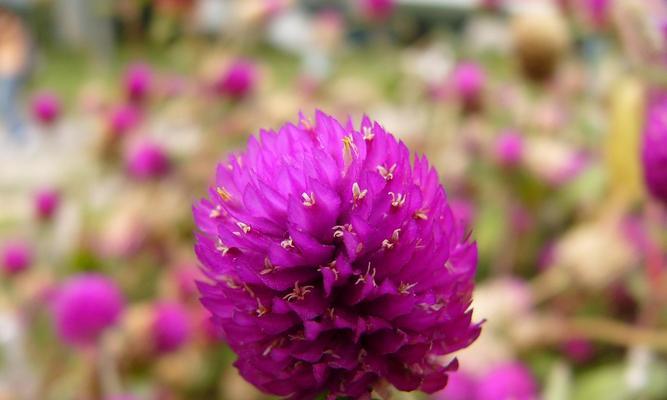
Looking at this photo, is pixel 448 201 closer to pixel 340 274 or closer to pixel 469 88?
pixel 340 274

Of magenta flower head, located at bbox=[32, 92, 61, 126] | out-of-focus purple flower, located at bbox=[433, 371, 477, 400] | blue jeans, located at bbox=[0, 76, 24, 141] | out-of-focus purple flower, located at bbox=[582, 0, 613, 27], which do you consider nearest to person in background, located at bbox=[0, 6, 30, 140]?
blue jeans, located at bbox=[0, 76, 24, 141]

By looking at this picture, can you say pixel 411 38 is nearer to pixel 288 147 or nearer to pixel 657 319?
pixel 657 319

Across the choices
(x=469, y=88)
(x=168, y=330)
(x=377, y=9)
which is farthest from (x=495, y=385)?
(x=377, y=9)

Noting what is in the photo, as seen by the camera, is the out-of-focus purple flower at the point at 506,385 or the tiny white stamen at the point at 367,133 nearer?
the tiny white stamen at the point at 367,133

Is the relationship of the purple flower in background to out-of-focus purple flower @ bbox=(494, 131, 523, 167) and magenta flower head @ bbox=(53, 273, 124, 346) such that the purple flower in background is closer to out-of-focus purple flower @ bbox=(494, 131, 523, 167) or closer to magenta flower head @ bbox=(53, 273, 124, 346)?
magenta flower head @ bbox=(53, 273, 124, 346)

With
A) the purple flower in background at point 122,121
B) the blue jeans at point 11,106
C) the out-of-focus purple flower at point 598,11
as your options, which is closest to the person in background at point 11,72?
the blue jeans at point 11,106

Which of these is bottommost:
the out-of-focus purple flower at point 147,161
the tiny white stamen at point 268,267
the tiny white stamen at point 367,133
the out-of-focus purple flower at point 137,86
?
the tiny white stamen at point 268,267

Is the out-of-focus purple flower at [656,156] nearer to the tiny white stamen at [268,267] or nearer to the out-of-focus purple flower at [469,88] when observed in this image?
the tiny white stamen at [268,267]

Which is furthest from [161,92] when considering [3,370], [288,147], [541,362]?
[288,147]
